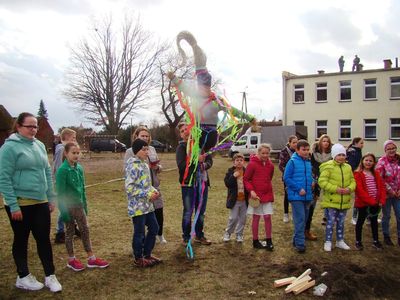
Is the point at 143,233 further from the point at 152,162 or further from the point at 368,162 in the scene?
the point at 368,162

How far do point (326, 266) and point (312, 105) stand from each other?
28.6m

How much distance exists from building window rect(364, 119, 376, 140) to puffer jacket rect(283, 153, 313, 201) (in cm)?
2684

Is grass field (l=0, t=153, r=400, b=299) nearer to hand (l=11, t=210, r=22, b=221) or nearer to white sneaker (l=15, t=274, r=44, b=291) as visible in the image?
white sneaker (l=15, t=274, r=44, b=291)

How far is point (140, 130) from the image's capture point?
5211 millimetres

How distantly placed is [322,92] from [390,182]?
27.2m

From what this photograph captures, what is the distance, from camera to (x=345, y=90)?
30.9 m

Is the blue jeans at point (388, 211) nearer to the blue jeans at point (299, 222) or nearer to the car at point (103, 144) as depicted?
the blue jeans at point (299, 222)

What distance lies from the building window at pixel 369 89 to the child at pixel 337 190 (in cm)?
2705

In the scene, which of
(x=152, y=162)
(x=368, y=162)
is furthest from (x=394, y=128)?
(x=152, y=162)

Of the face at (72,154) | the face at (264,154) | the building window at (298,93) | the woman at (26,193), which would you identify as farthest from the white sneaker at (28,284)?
the building window at (298,93)

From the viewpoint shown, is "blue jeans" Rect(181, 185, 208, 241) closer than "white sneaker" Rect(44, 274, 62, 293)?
No

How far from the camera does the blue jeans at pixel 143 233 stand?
4645 mm

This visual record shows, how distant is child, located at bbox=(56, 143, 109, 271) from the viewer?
470 centimetres

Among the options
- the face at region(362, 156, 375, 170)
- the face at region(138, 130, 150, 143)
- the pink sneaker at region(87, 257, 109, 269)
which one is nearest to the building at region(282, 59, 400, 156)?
the face at region(362, 156, 375, 170)
